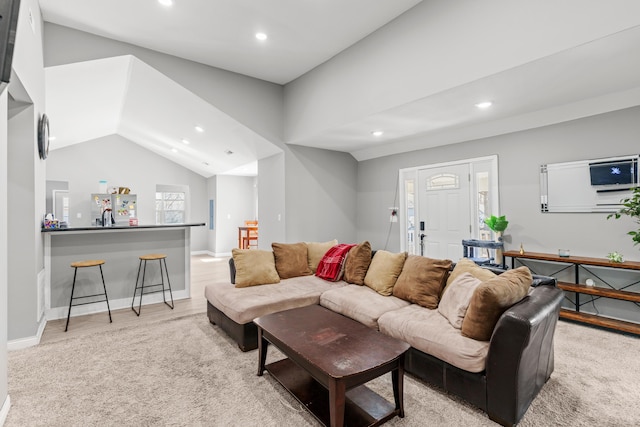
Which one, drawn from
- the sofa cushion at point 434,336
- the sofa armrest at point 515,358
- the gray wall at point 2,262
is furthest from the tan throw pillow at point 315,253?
the gray wall at point 2,262

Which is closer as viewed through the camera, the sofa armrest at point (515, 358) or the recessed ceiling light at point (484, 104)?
the sofa armrest at point (515, 358)

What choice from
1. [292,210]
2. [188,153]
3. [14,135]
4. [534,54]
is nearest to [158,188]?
[188,153]

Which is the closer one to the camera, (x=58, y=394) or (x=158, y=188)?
(x=58, y=394)

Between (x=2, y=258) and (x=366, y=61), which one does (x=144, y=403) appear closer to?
(x=2, y=258)

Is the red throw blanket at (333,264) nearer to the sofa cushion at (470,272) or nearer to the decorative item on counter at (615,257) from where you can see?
the sofa cushion at (470,272)

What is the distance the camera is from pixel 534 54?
254 centimetres

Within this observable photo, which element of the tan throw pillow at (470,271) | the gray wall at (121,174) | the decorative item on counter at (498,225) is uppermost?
the gray wall at (121,174)

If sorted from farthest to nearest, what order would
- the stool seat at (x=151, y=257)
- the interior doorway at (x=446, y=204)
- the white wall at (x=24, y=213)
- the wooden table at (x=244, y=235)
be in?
the wooden table at (x=244, y=235), the interior doorway at (x=446, y=204), the stool seat at (x=151, y=257), the white wall at (x=24, y=213)

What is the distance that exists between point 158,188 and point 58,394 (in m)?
8.20

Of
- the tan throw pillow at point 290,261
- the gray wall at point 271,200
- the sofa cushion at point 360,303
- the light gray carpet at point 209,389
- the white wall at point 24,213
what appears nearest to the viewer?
the light gray carpet at point 209,389

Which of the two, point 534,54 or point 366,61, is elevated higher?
point 366,61

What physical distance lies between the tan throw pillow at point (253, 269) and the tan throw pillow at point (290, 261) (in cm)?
14

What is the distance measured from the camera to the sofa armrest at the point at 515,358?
1819 millimetres

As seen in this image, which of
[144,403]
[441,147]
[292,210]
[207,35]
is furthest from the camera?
[292,210]
